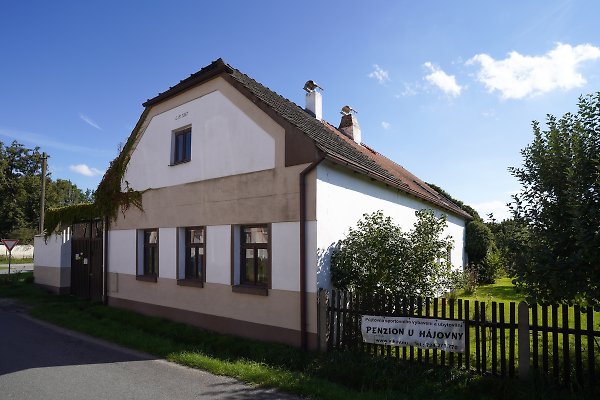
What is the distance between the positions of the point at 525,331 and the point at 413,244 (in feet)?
8.56

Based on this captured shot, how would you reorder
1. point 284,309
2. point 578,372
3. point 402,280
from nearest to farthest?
point 578,372 → point 402,280 → point 284,309

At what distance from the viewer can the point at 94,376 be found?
21.8ft

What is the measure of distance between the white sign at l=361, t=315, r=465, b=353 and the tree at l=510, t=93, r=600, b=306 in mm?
1321

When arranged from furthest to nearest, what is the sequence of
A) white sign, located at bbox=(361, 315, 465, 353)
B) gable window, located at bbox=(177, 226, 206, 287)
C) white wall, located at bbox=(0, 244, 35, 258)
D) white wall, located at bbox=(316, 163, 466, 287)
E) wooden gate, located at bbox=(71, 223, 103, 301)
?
white wall, located at bbox=(0, 244, 35, 258)
wooden gate, located at bbox=(71, 223, 103, 301)
gable window, located at bbox=(177, 226, 206, 287)
white wall, located at bbox=(316, 163, 466, 287)
white sign, located at bbox=(361, 315, 465, 353)

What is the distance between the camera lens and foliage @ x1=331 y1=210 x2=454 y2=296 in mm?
7848

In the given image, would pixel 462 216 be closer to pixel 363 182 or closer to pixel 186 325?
pixel 363 182

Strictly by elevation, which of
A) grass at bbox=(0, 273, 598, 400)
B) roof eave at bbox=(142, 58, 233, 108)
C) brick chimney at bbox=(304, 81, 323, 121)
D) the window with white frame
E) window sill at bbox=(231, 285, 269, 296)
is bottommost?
grass at bbox=(0, 273, 598, 400)

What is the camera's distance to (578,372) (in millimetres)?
5508

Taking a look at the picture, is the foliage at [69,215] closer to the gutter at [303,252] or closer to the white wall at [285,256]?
the white wall at [285,256]

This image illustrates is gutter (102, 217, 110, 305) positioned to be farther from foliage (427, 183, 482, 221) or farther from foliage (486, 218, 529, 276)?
foliage (427, 183, 482, 221)

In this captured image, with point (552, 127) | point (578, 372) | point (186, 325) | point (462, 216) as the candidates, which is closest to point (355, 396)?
point (578, 372)

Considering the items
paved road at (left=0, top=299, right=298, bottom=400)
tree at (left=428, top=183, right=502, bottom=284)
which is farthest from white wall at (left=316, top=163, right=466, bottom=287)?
tree at (left=428, top=183, right=502, bottom=284)

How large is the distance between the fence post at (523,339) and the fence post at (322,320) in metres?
3.33

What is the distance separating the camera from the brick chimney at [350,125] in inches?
656
